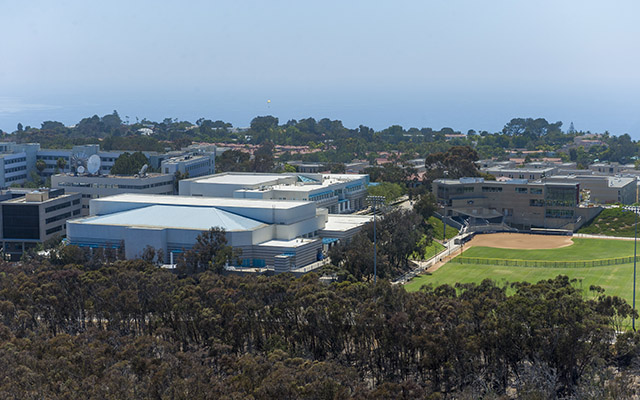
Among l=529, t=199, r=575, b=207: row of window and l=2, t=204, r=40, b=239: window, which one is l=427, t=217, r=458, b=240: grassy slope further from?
l=2, t=204, r=40, b=239: window

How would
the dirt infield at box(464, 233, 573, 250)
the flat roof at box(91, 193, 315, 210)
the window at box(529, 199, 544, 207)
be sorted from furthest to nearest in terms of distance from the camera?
1. the window at box(529, 199, 544, 207)
2. the dirt infield at box(464, 233, 573, 250)
3. the flat roof at box(91, 193, 315, 210)

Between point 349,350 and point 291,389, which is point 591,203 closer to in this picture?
point 349,350

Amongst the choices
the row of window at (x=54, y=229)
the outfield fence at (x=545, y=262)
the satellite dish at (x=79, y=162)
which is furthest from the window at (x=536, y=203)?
the row of window at (x=54, y=229)

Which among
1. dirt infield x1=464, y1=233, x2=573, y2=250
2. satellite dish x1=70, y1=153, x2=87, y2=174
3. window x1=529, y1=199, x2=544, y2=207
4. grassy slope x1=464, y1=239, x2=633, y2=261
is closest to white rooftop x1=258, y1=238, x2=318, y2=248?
grassy slope x1=464, y1=239, x2=633, y2=261

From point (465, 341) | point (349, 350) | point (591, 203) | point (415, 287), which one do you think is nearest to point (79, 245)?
point (415, 287)

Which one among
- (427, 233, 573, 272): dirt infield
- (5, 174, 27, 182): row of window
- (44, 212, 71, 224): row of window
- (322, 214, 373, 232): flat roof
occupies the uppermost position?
(5, 174, 27, 182): row of window

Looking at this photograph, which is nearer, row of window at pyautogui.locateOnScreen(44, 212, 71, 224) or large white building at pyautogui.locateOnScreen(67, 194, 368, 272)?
large white building at pyautogui.locateOnScreen(67, 194, 368, 272)

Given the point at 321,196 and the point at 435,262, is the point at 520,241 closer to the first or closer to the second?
the point at 435,262
